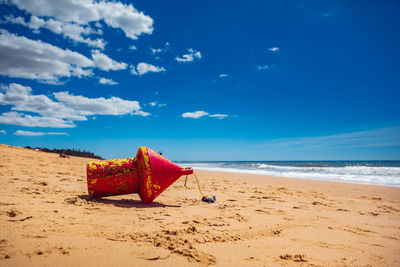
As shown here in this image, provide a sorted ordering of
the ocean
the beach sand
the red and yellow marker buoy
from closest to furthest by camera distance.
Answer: the beach sand → the red and yellow marker buoy → the ocean

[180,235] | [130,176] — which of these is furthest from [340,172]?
[180,235]

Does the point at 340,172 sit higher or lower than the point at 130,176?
lower

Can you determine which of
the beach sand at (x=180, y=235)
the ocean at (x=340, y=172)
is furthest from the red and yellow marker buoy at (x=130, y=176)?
the ocean at (x=340, y=172)

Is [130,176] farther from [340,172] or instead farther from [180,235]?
[340,172]

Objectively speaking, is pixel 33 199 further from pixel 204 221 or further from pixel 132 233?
pixel 204 221

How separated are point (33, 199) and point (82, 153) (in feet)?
91.6

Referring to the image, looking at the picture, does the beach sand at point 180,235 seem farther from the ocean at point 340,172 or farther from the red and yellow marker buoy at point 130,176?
the ocean at point 340,172

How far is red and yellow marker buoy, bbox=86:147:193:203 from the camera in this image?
382cm

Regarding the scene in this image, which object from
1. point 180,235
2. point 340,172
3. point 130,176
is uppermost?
point 130,176

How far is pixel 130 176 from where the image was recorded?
3.87 metres

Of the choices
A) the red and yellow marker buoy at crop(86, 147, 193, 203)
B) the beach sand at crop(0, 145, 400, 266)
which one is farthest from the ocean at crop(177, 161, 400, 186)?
the red and yellow marker buoy at crop(86, 147, 193, 203)

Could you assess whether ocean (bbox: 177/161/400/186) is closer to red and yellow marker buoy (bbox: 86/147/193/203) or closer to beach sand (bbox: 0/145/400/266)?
beach sand (bbox: 0/145/400/266)

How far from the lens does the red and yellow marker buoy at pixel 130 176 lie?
3820 mm

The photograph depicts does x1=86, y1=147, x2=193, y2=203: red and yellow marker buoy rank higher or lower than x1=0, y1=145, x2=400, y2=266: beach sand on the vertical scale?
higher
